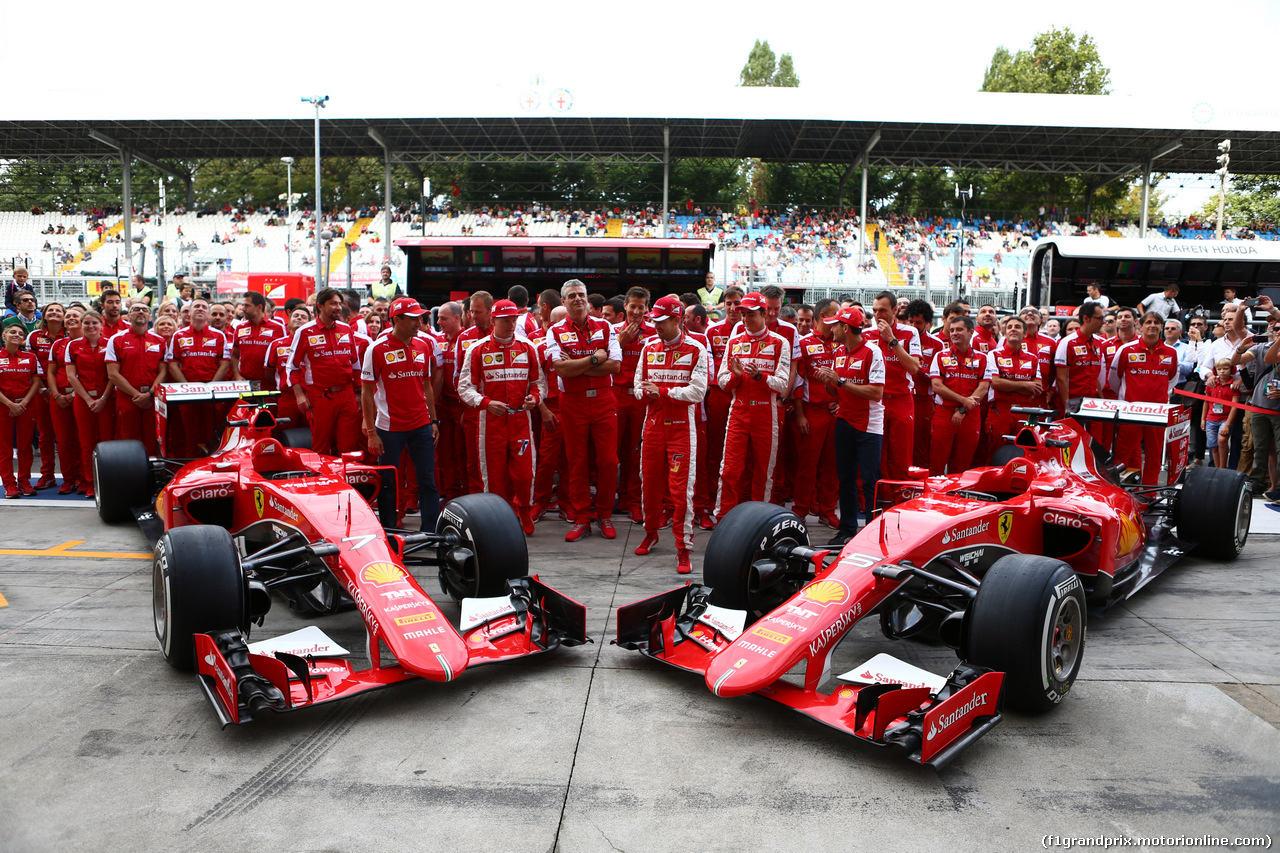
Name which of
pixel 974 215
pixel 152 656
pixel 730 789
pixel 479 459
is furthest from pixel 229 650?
pixel 974 215

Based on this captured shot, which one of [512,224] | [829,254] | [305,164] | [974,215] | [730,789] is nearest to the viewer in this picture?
[730,789]

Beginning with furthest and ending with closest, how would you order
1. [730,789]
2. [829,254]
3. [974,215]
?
[974,215] → [829,254] → [730,789]

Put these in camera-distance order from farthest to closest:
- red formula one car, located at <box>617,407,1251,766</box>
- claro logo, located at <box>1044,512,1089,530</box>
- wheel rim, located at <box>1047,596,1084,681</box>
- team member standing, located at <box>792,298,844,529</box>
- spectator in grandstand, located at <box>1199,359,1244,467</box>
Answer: spectator in grandstand, located at <box>1199,359,1244,467</box>
team member standing, located at <box>792,298,844,529</box>
claro logo, located at <box>1044,512,1089,530</box>
wheel rim, located at <box>1047,596,1084,681</box>
red formula one car, located at <box>617,407,1251,766</box>

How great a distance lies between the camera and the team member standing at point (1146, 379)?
8.51 metres

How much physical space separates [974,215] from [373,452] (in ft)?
143

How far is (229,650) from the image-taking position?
4.04m

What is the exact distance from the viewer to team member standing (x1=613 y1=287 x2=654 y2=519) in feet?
26.2

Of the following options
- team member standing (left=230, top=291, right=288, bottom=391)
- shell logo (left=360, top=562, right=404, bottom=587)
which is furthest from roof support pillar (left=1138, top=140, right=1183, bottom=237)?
shell logo (left=360, top=562, right=404, bottom=587)

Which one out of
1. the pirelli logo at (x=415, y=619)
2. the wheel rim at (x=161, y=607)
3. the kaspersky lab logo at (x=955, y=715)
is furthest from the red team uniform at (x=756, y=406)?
the wheel rim at (x=161, y=607)

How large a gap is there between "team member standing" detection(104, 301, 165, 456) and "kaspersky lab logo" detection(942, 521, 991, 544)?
300 inches

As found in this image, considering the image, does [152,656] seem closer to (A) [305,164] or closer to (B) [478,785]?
(B) [478,785]

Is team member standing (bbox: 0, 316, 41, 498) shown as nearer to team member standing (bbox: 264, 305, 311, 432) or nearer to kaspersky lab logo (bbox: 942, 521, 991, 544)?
team member standing (bbox: 264, 305, 311, 432)

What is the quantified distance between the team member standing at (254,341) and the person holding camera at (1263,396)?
9.92m

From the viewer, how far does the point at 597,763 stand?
Result: 3.74m
